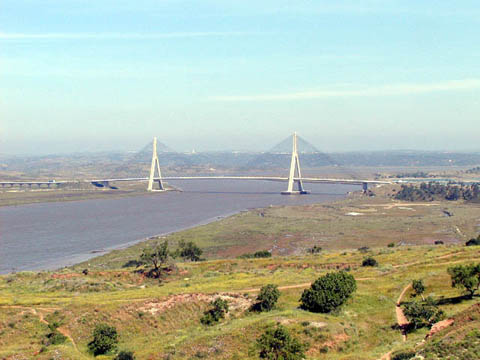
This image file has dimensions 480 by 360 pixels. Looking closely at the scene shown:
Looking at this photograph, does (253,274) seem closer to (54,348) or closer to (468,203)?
(54,348)

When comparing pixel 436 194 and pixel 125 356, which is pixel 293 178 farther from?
pixel 125 356

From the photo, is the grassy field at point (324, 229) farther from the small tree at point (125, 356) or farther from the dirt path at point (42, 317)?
the small tree at point (125, 356)

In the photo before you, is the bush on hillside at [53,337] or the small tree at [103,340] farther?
the bush on hillside at [53,337]

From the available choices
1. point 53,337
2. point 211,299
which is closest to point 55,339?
point 53,337

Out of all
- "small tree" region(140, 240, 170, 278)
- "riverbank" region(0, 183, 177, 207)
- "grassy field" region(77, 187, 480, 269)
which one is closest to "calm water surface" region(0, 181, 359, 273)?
"riverbank" region(0, 183, 177, 207)

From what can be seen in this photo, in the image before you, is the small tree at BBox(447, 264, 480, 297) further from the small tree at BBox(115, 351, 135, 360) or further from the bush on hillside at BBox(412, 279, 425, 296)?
the small tree at BBox(115, 351, 135, 360)

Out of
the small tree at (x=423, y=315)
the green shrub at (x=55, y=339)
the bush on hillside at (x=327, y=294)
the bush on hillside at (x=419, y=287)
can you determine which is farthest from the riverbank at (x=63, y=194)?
the small tree at (x=423, y=315)
